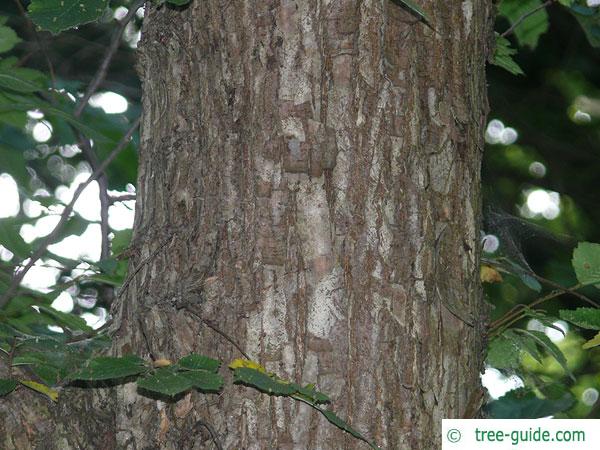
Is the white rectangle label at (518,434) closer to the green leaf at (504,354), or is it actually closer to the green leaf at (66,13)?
the green leaf at (504,354)

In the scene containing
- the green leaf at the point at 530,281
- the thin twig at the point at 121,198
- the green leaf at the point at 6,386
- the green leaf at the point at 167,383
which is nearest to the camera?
the green leaf at the point at 167,383

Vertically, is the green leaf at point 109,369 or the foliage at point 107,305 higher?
the foliage at point 107,305

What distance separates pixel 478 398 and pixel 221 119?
1.80ft

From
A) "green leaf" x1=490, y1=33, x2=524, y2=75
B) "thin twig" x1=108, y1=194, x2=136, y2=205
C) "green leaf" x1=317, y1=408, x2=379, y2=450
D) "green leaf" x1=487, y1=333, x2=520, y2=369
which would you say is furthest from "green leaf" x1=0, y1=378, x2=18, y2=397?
"green leaf" x1=490, y1=33, x2=524, y2=75

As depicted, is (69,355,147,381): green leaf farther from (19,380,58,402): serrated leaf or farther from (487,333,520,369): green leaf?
(487,333,520,369): green leaf

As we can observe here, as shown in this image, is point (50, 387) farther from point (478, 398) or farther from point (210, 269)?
point (478, 398)

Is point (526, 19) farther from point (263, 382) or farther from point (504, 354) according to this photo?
point (263, 382)

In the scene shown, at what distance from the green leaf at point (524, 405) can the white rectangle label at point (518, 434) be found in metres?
0.51

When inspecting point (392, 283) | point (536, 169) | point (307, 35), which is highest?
point (536, 169)

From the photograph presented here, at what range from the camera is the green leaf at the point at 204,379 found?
96cm

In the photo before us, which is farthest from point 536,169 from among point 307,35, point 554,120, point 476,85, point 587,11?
point 307,35

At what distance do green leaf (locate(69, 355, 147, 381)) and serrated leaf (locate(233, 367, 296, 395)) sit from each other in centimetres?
12

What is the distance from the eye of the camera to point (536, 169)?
3.74 metres

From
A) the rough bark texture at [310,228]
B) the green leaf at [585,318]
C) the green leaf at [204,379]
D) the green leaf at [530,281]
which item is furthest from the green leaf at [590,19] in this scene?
the green leaf at [204,379]
